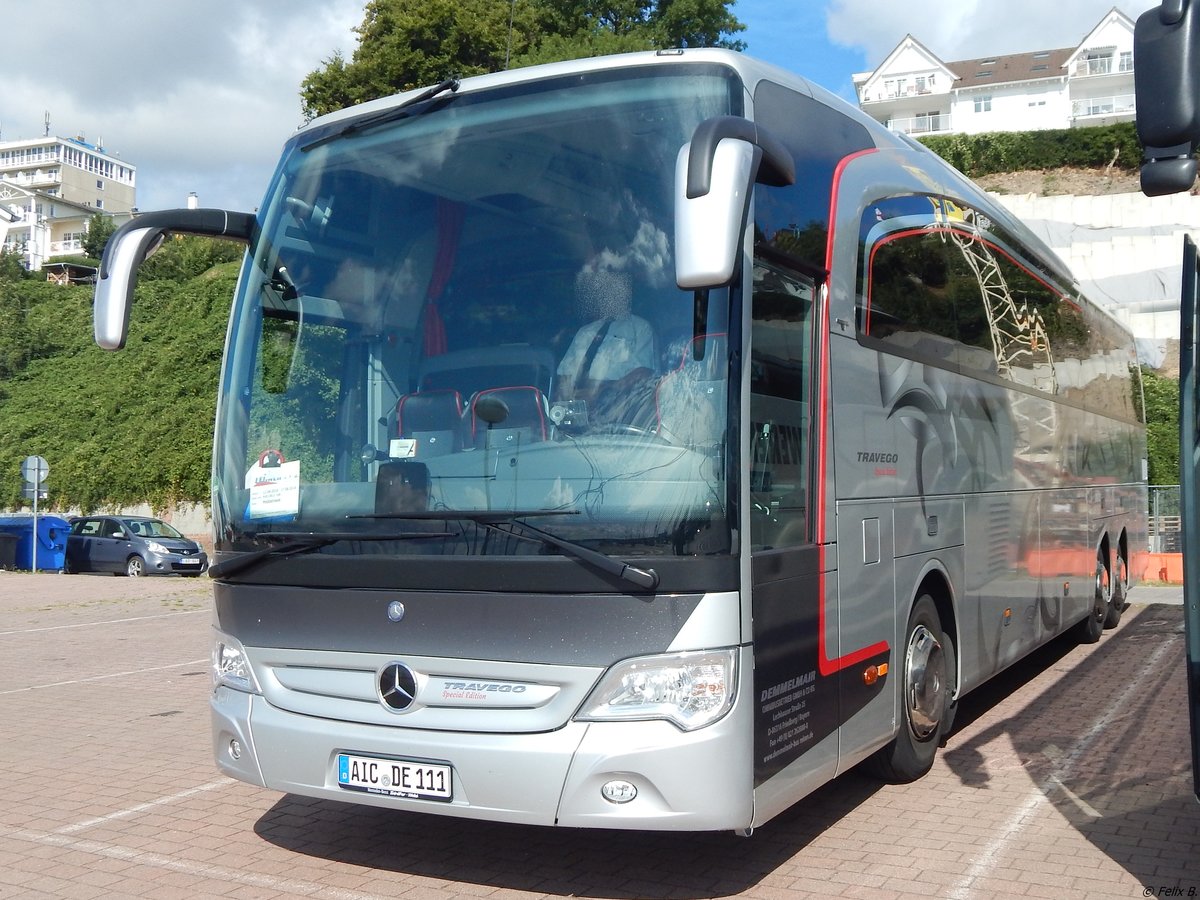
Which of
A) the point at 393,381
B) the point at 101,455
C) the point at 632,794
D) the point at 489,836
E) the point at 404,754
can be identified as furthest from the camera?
the point at 101,455

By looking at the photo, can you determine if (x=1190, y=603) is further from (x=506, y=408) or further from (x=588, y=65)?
(x=588, y=65)

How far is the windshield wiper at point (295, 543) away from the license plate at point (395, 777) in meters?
0.84

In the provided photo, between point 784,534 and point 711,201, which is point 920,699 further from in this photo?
point 711,201

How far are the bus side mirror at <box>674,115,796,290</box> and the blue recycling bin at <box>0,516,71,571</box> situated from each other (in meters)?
29.7

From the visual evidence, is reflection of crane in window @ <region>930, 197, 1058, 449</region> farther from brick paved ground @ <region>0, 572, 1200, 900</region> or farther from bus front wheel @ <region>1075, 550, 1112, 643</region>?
bus front wheel @ <region>1075, 550, 1112, 643</region>

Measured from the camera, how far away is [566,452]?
4.62 m

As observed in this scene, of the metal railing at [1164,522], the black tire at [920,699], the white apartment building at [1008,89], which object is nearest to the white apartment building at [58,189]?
the white apartment building at [1008,89]

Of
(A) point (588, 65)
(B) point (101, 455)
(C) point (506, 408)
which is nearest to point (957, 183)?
(A) point (588, 65)

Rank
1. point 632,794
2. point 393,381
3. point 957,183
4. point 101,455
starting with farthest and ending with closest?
point 101,455 → point 957,183 → point 393,381 → point 632,794

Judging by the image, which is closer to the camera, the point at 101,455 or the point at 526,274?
the point at 526,274

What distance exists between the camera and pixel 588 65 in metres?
5.14

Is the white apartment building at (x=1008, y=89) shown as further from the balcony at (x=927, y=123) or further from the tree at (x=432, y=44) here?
the tree at (x=432, y=44)

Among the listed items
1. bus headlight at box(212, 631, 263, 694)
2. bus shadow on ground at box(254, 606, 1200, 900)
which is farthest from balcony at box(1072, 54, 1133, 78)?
bus headlight at box(212, 631, 263, 694)

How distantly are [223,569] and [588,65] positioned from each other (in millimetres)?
2614
